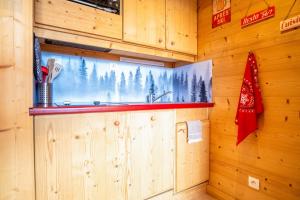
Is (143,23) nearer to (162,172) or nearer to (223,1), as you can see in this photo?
(223,1)

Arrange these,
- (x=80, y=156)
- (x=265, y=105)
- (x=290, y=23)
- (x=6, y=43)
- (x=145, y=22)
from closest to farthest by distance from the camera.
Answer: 1. (x=6, y=43)
2. (x=80, y=156)
3. (x=290, y=23)
4. (x=265, y=105)
5. (x=145, y=22)

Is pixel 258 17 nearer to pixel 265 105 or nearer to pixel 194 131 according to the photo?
pixel 265 105

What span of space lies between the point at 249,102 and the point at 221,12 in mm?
940

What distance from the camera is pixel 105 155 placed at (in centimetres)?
118

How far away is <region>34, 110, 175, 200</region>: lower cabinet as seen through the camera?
1.00 m

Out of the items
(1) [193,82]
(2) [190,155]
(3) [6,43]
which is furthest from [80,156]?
(1) [193,82]

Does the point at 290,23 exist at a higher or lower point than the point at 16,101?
higher

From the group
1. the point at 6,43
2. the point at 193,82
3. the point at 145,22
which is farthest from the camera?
the point at 193,82

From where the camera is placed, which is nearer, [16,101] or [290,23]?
[16,101]

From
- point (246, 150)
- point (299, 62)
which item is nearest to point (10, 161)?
point (246, 150)

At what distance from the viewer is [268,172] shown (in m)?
1.35

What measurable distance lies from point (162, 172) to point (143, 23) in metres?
1.33

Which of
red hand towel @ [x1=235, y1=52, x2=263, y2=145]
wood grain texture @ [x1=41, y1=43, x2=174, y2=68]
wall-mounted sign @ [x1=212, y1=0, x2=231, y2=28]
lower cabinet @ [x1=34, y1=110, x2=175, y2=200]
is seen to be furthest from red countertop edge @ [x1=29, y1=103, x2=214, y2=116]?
wall-mounted sign @ [x1=212, y1=0, x2=231, y2=28]

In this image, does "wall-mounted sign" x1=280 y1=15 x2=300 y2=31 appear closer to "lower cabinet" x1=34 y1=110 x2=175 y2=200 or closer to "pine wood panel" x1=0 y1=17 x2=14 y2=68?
"lower cabinet" x1=34 y1=110 x2=175 y2=200
